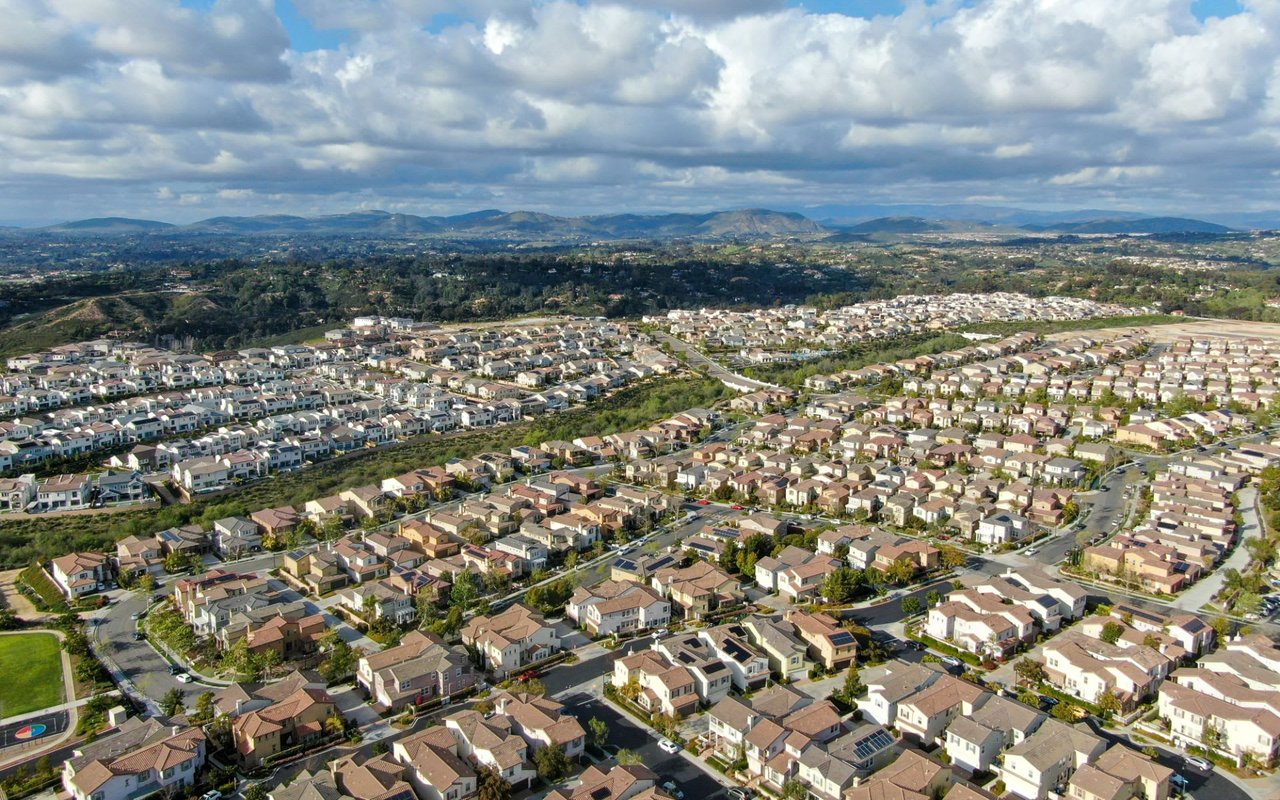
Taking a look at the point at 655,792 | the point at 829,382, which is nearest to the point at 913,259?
the point at 829,382

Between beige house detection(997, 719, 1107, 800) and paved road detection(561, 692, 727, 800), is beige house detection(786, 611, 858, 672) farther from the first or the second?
paved road detection(561, 692, 727, 800)

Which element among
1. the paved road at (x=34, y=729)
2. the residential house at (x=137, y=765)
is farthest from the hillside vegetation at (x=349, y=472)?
the residential house at (x=137, y=765)

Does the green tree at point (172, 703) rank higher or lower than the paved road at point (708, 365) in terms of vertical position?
higher

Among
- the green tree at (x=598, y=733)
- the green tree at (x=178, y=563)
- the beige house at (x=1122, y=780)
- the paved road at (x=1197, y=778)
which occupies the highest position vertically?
the beige house at (x=1122, y=780)

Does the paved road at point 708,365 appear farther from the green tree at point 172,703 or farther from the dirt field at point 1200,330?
the green tree at point 172,703

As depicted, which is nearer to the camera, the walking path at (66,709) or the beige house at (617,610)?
the walking path at (66,709)

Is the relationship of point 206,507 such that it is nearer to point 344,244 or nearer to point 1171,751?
point 1171,751
